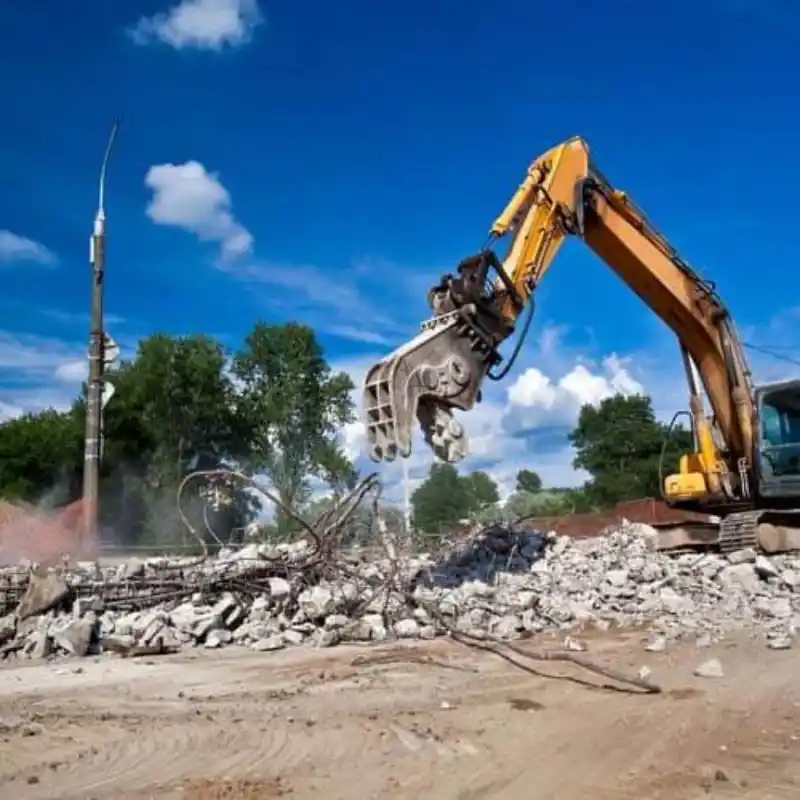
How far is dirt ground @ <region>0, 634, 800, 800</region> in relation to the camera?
444 cm

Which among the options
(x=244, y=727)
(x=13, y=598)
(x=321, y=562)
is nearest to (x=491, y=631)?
(x=321, y=562)

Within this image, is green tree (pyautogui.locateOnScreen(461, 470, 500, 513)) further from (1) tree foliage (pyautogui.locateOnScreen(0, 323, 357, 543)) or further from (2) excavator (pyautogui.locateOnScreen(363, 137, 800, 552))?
(2) excavator (pyautogui.locateOnScreen(363, 137, 800, 552))

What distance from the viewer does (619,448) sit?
50.5 m

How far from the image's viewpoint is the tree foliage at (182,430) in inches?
1516

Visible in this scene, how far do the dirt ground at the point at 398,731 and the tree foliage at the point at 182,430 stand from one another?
27.7 m

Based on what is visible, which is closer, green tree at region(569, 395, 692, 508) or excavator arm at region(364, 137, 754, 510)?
excavator arm at region(364, 137, 754, 510)

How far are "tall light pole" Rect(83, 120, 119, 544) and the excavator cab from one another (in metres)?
9.03

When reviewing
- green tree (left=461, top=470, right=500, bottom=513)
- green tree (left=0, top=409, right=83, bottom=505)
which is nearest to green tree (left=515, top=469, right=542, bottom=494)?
green tree (left=461, top=470, right=500, bottom=513)

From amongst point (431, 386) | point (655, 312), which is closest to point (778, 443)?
point (655, 312)

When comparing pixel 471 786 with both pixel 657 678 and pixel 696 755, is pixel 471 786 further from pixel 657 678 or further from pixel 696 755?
pixel 657 678

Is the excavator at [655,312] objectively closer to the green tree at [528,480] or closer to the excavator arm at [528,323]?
the excavator arm at [528,323]

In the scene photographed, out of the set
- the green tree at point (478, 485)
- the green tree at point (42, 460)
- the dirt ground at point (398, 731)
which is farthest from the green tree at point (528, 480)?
the dirt ground at point (398, 731)

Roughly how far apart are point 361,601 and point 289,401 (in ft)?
115

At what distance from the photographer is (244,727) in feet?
18.4
